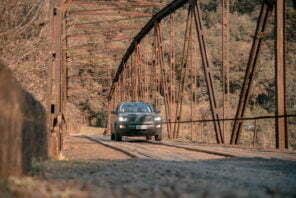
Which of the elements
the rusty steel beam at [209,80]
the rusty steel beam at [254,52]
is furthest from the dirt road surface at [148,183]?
the rusty steel beam at [209,80]

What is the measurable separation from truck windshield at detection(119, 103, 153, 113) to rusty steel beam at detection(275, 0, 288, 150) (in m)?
8.49

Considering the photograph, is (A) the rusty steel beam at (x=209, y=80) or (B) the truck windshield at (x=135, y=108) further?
(B) the truck windshield at (x=135, y=108)

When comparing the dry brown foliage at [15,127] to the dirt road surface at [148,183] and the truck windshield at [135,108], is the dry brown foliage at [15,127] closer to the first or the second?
the dirt road surface at [148,183]

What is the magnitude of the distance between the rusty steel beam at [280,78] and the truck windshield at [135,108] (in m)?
8.49

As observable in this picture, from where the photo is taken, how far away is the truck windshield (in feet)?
60.5

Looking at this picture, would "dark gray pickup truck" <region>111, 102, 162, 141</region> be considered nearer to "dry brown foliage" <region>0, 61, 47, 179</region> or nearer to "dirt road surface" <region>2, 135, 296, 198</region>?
"dirt road surface" <region>2, 135, 296, 198</region>

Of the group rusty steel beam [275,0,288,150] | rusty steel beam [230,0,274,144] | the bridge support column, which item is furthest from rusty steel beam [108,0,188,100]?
the bridge support column

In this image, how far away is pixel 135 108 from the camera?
1864 cm

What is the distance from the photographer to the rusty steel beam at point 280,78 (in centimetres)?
1010

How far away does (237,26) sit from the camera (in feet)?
169

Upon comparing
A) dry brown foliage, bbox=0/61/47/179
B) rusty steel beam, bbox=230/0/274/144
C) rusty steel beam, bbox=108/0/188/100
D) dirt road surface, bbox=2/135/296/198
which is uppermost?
rusty steel beam, bbox=108/0/188/100

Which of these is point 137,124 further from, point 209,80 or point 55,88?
point 55,88

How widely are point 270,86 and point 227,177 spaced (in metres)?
31.0

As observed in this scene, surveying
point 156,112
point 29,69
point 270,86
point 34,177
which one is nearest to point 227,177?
point 34,177
